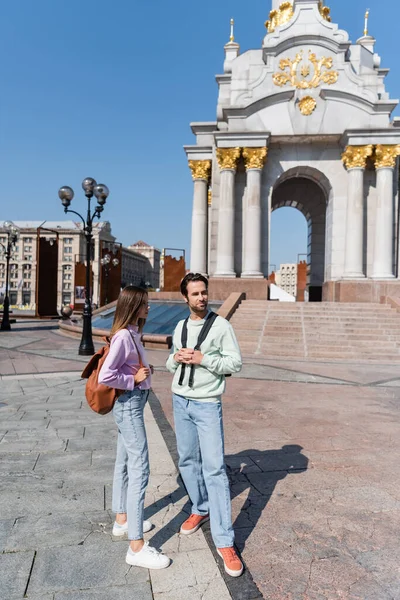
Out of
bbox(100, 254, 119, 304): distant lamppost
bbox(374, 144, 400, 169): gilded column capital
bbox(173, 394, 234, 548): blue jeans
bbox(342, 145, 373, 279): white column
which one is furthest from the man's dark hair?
bbox(100, 254, 119, 304): distant lamppost

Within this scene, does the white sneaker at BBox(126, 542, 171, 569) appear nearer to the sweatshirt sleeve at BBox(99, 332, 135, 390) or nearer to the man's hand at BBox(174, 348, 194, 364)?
the sweatshirt sleeve at BBox(99, 332, 135, 390)

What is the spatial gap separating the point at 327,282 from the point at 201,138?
11.0 metres

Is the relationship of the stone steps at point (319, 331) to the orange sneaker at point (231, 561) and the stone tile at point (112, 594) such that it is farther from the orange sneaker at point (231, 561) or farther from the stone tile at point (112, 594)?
the stone tile at point (112, 594)

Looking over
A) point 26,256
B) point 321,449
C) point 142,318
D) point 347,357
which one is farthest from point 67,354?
point 26,256

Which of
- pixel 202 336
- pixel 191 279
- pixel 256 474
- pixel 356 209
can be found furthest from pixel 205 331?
pixel 356 209

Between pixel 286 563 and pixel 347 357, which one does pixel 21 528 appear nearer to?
pixel 286 563

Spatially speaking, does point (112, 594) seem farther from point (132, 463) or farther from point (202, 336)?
point (202, 336)

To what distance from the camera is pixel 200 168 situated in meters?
24.1

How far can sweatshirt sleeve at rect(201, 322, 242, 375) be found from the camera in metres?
2.92

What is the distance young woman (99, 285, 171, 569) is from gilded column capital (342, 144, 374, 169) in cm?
2038

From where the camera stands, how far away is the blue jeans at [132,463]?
2830 mm

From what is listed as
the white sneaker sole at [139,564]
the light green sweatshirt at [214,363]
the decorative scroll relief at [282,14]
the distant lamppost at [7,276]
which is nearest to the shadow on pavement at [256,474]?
the white sneaker sole at [139,564]

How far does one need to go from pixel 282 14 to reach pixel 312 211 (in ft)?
39.0

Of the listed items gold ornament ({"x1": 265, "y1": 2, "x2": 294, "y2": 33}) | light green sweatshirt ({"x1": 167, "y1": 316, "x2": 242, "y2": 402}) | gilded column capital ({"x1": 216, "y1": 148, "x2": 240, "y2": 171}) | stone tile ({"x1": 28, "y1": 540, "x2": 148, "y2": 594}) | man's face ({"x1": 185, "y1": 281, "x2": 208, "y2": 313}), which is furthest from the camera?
gold ornament ({"x1": 265, "y1": 2, "x2": 294, "y2": 33})
